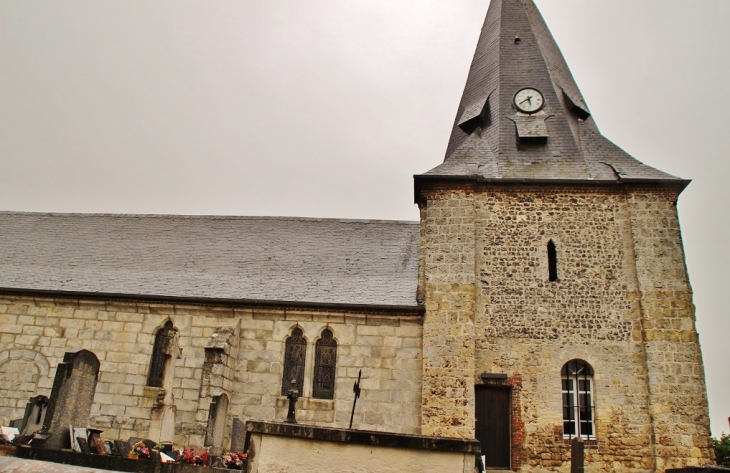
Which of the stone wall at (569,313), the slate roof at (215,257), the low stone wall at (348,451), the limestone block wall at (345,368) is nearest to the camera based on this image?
the low stone wall at (348,451)

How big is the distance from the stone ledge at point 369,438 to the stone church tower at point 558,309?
6229 mm

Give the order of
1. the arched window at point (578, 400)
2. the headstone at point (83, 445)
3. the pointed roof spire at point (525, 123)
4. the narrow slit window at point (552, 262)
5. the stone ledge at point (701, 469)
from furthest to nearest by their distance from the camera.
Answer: the pointed roof spire at point (525, 123) < the narrow slit window at point (552, 262) < the arched window at point (578, 400) < the stone ledge at point (701, 469) < the headstone at point (83, 445)

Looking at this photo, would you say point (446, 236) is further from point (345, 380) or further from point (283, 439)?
point (283, 439)

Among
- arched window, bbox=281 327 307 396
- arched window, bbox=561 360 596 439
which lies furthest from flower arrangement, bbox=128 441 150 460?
arched window, bbox=561 360 596 439

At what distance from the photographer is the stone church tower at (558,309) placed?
493 inches

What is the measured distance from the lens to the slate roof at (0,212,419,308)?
15461mm

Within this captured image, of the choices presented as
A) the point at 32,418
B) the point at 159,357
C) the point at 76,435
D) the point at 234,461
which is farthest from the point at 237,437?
the point at 159,357

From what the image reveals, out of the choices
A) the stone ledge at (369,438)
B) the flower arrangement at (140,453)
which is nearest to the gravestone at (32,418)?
the flower arrangement at (140,453)

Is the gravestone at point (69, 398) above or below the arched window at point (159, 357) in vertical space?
below

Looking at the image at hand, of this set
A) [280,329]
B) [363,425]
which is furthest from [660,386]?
[280,329]

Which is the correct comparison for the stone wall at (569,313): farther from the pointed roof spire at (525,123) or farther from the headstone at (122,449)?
the headstone at (122,449)

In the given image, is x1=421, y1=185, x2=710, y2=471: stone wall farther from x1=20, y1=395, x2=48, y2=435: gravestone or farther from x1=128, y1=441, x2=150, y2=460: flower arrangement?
x1=20, y1=395, x2=48, y2=435: gravestone

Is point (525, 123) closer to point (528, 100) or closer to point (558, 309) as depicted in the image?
point (528, 100)

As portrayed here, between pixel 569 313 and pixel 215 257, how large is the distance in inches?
394
